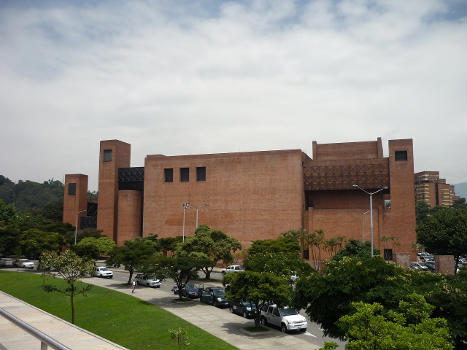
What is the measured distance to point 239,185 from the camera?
69562mm

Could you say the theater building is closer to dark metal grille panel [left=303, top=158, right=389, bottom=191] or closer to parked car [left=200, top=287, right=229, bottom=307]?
dark metal grille panel [left=303, top=158, right=389, bottom=191]

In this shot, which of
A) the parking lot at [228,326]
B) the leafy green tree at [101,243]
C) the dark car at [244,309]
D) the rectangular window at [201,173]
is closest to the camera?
the parking lot at [228,326]

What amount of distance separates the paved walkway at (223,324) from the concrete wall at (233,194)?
30.1m

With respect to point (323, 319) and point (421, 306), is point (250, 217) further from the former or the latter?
point (421, 306)

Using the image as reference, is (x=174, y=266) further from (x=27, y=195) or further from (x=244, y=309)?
→ (x=27, y=195)

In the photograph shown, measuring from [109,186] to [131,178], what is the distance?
4234mm

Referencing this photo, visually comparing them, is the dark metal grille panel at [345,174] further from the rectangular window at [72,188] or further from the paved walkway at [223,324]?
the rectangular window at [72,188]

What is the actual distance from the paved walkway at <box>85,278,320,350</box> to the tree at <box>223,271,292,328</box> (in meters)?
1.73

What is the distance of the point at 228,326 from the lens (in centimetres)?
2609

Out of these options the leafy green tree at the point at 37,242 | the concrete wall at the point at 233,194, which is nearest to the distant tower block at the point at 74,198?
the concrete wall at the point at 233,194

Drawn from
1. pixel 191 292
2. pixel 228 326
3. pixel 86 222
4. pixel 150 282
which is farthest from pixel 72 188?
pixel 228 326

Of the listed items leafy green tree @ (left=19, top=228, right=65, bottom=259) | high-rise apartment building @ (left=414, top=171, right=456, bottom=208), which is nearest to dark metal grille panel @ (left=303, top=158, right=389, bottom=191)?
leafy green tree @ (left=19, top=228, right=65, bottom=259)

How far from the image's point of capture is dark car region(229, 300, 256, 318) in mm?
28352

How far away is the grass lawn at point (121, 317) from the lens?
22.6 meters
